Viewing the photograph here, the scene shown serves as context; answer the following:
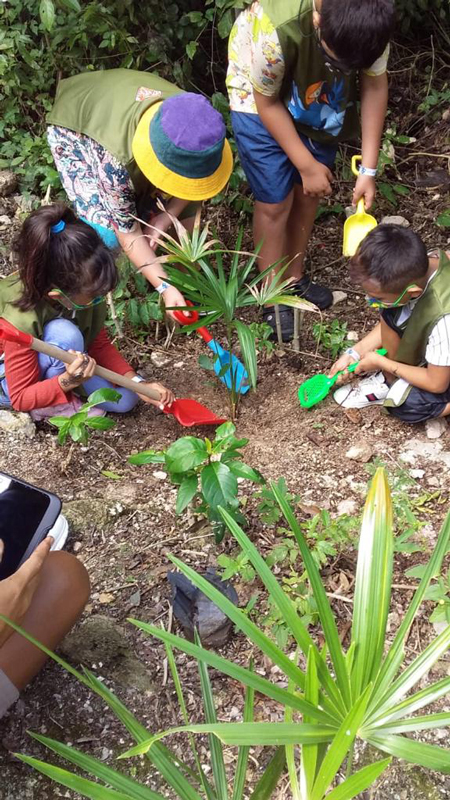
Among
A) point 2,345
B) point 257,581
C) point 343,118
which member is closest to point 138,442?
point 2,345

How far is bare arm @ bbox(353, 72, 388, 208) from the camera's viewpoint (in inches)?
88.5

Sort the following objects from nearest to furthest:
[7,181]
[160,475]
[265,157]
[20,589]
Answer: [20,589]
[160,475]
[265,157]
[7,181]

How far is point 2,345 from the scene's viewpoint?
2260 mm

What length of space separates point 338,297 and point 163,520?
138cm

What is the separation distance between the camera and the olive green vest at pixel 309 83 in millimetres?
2016

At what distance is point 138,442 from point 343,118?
1318mm

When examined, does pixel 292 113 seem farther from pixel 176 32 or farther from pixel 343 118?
pixel 176 32

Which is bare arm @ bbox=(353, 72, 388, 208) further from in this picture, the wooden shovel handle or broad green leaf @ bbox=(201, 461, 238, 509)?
broad green leaf @ bbox=(201, 461, 238, 509)

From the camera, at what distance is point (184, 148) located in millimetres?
2072

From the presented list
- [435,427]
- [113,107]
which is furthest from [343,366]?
[113,107]

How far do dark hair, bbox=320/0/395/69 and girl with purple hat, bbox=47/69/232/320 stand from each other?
0.44m

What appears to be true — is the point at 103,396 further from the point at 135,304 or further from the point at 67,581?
the point at 135,304

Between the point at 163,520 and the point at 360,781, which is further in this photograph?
the point at 163,520

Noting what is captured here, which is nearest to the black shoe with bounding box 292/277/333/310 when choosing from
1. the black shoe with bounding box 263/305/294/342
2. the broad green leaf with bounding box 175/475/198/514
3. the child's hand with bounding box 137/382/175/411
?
the black shoe with bounding box 263/305/294/342
